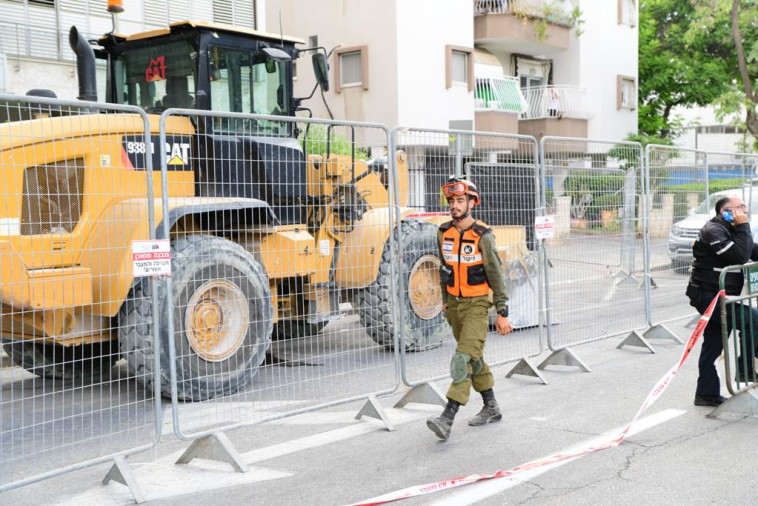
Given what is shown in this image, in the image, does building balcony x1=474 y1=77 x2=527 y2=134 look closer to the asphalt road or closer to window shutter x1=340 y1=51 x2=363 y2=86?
window shutter x1=340 y1=51 x2=363 y2=86

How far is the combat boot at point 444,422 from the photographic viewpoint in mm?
6234

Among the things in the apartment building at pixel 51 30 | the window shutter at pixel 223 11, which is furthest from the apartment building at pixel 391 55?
the apartment building at pixel 51 30

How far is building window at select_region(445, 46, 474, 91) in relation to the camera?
26.5 meters

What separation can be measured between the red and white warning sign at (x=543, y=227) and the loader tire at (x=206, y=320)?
2661 millimetres

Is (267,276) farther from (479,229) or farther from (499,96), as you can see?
(499,96)

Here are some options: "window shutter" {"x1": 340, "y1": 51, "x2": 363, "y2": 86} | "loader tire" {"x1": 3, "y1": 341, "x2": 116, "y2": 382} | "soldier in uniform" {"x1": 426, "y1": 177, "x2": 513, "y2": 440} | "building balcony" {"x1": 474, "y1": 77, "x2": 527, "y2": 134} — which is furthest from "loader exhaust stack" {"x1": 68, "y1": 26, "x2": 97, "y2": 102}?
"building balcony" {"x1": 474, "y1": 77, "x2": 527, "y2": 134}

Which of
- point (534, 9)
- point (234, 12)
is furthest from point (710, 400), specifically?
point (534, 9)

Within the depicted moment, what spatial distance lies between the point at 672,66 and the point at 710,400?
32.8m

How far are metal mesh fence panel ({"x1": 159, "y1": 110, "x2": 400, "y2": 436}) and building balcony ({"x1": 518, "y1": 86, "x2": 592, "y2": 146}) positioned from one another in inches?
904

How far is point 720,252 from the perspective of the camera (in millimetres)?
7254

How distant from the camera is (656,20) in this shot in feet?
128

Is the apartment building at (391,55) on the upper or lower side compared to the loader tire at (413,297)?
upper

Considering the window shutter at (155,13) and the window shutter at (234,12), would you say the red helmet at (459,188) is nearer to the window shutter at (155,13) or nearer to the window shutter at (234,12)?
the window shutter at (155,13)

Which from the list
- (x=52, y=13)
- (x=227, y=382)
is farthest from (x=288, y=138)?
(x=52, y=13)
